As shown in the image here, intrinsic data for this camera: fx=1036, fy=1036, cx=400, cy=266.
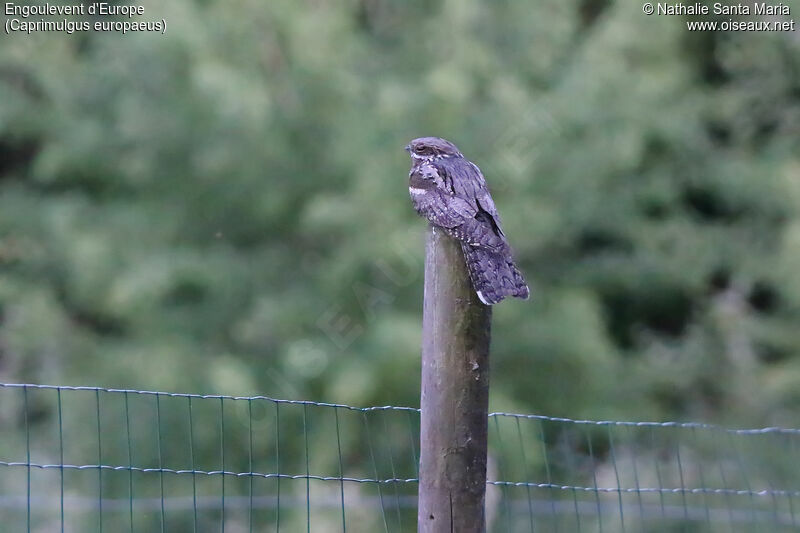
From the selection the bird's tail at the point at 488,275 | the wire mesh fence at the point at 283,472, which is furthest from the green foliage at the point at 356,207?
the bird's tail at the point at 488,275

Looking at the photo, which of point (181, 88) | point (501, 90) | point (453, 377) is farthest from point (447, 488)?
point (181, 88)

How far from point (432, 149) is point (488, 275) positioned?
1.42 meters

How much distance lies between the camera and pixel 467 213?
9.91 ft

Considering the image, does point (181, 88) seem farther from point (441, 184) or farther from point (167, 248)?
point (441, 184)

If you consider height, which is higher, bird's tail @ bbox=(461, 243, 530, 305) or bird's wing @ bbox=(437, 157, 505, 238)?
bird's wing @ bbox=(437, 157, 505, 238)

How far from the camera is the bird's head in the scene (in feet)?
12.5

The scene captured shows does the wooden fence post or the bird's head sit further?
the bird's head

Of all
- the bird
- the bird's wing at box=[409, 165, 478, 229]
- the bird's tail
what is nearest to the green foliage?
the bird

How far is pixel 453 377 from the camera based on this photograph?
2535 mm

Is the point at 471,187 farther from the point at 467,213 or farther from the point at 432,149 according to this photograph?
the point at 432,149

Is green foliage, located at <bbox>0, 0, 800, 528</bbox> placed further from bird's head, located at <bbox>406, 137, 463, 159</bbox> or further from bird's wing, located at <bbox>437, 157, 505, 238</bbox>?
bird's wing, located at <bbox>437, 157, 505, 238</bbox>

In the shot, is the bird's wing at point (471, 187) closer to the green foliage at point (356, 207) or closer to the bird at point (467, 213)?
the bird at point (467, 213)

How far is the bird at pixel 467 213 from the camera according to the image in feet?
8.31

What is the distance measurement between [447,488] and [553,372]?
18.4 feet
